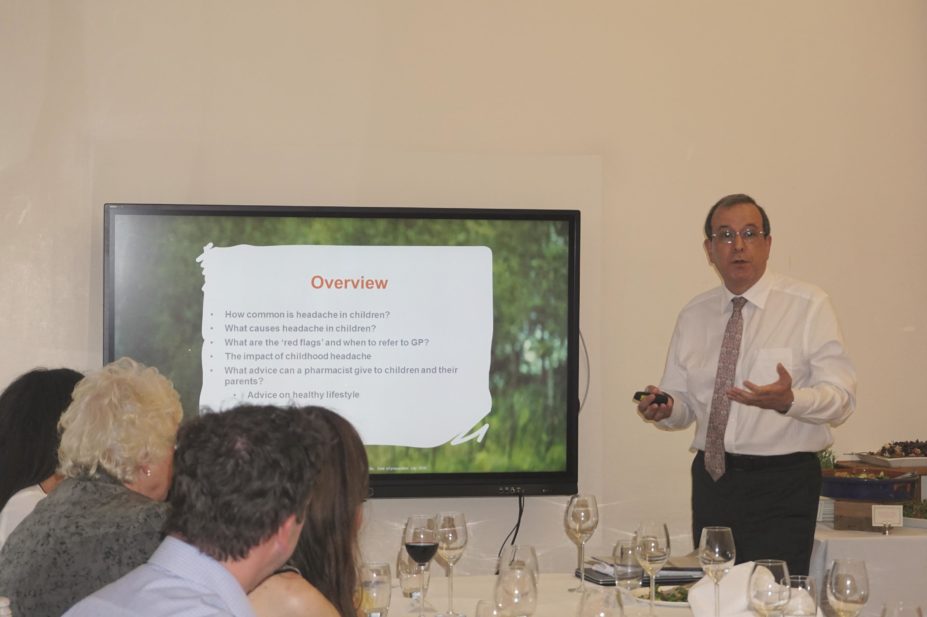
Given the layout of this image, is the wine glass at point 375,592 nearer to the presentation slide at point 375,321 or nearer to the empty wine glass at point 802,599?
the empty wine glass at point 802,599

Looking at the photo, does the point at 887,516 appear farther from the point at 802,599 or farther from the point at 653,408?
the point at 802,599

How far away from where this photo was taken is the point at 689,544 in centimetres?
480

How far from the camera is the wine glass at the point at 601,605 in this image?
2027 millimetres

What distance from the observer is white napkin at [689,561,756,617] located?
2.31 m

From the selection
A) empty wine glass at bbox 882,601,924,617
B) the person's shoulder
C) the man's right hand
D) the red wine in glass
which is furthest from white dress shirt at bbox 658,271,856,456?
the person's shoulder

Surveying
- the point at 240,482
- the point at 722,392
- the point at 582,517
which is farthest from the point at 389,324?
the point at 240,482

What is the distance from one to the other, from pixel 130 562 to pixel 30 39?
2.85 meters

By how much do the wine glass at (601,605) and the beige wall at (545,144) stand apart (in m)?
2.36

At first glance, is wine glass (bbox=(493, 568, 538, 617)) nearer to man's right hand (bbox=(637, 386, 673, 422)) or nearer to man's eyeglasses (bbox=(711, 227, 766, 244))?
man's right hand (bbox=(637, 386, 673, 422))

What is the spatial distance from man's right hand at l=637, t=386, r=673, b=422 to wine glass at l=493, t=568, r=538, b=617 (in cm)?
159

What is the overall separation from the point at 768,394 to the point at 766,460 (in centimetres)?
49

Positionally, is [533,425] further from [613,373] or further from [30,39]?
[30,39]

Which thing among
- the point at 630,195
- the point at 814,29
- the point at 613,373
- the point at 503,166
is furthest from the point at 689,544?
the point at 814,29

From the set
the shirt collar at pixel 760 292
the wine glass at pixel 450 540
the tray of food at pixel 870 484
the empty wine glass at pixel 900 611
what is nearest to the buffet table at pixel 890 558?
the tray of food at pixel 870 484
